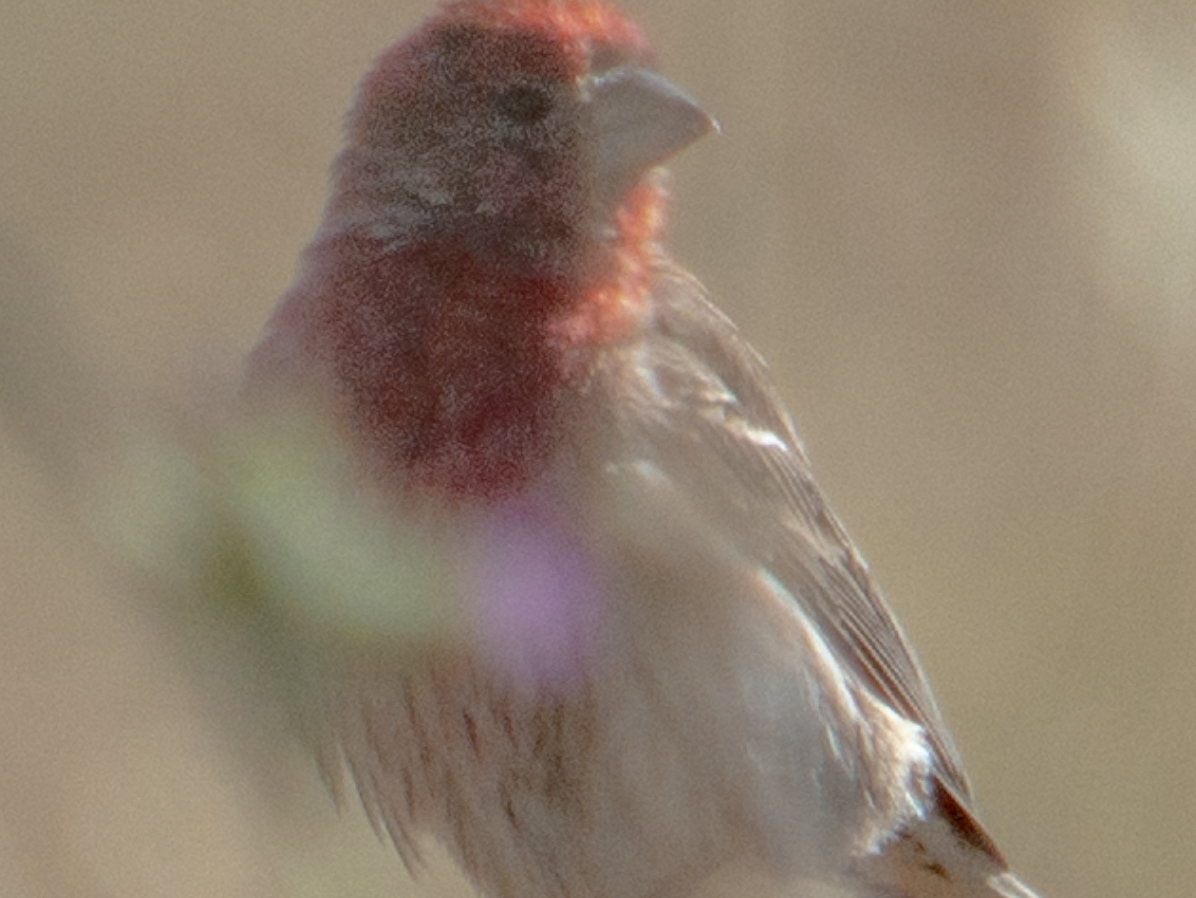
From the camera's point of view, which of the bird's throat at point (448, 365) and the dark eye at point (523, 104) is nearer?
the bird's throat at point (448, 365)

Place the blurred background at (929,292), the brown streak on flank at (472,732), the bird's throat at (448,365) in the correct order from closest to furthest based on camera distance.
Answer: the bird's throat at (448,365) → the brown streak on flank at (472,732) → the blurred background at (929,292)

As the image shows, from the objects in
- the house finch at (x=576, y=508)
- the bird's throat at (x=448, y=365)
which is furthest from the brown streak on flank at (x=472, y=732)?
the bird's throat at (x=448, y=365)

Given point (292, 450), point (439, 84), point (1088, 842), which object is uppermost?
point (439, 84)

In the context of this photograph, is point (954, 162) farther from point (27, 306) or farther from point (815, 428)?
point (27, 306)

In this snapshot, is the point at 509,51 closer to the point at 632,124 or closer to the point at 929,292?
the point at 632,124

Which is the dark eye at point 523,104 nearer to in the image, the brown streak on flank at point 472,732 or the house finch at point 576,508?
the house finch at point 576,508

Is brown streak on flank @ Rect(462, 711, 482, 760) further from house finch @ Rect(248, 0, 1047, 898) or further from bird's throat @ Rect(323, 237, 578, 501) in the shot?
bird's throat @ Rect(323, 237, 578, 501)

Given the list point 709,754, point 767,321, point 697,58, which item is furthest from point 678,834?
point 697,58
